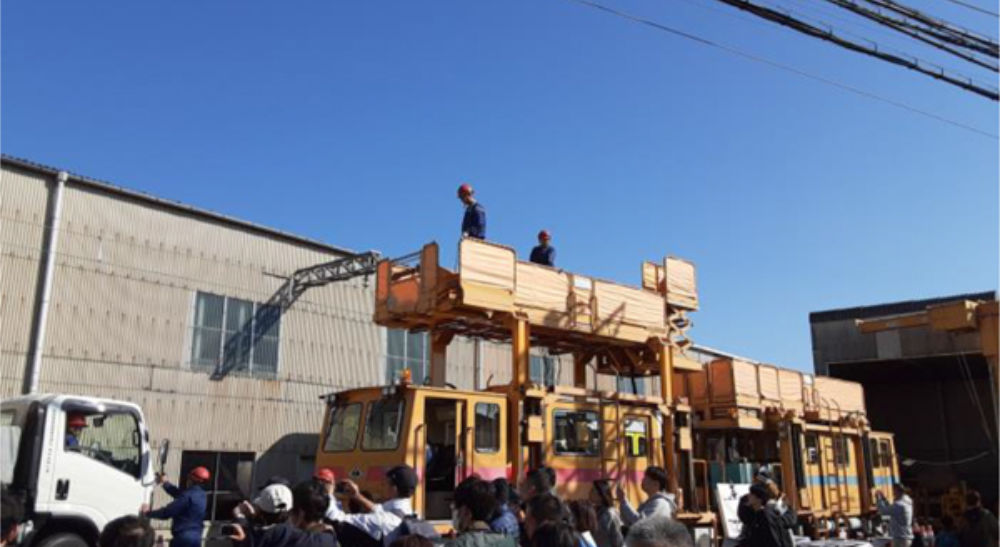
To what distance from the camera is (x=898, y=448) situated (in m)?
31.8

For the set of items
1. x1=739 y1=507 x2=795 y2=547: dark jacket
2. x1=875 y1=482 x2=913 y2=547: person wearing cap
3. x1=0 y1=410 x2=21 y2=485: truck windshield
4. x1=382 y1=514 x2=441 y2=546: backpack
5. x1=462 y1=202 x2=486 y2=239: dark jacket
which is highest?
x1=462 y1=202 x2=486 y2=239: dark jacket

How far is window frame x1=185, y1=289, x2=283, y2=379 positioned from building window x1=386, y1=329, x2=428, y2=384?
3705 mm

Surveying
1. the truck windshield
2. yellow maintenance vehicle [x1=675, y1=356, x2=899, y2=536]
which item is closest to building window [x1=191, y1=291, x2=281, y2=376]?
the truck windshield

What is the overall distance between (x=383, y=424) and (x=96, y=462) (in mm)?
3443

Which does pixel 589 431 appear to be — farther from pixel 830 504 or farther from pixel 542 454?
pixel 830 504

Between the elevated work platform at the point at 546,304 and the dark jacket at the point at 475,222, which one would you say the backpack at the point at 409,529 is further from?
the dark jacket at the point at 475,222

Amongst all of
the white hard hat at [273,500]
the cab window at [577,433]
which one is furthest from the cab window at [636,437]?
the white hard hat at [273,500]

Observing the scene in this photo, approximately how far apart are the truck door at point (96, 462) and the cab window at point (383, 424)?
111 inches

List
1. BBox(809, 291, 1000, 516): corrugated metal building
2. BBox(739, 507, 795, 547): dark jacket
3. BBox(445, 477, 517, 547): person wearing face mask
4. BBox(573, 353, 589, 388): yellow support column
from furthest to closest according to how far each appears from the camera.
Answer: BBox(809, 291, 1000, 516): corrugated metal building → BBox(573, 353, 589, 388): yellow support column → BBox(739, 507, 795, 547): dark jacket → BBox(445, 477, 517, 547): person wearing face mask

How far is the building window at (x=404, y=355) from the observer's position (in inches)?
947

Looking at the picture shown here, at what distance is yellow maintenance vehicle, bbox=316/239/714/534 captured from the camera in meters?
10.6

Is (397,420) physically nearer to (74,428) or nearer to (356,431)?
(356,431)

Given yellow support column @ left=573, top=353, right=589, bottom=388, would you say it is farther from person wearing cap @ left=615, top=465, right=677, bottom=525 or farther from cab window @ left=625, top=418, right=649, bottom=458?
person wearing cap @ left=615, top=465, right=677, bottom=525

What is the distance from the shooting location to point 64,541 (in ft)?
29.7
